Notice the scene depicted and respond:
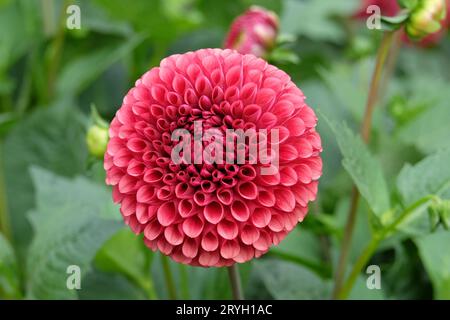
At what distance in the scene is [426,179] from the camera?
0.74 m

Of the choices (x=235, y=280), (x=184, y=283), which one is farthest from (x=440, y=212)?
(x=184, y=283)

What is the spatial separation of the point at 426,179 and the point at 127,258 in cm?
39

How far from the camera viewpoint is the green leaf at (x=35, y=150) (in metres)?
1.08

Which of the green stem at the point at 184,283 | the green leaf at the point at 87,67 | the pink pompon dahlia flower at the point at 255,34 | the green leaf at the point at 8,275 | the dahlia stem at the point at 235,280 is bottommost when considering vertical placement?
the dahlia stem at the point at 235,280

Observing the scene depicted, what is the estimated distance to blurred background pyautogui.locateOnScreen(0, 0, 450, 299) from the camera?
81 centimetres

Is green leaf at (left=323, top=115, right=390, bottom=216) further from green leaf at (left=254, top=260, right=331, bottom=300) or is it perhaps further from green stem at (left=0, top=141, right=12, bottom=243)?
green stem at (left=0, top=141, right=12, bottom=243)

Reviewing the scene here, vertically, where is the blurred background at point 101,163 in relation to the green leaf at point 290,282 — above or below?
above

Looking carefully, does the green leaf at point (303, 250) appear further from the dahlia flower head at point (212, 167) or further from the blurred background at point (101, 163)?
the dahlia flower head at point (212, 167)

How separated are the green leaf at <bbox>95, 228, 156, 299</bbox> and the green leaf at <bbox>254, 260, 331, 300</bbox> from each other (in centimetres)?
15

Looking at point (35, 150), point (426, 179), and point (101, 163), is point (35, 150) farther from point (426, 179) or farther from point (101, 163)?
point (426, 179)

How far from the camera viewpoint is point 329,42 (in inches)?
65.2

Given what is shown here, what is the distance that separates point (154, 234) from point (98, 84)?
792 mm

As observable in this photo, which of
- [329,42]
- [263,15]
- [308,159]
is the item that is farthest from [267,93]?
[329,42]

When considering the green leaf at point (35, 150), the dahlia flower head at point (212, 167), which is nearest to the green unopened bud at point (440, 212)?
the dahlia flower head at point (212, 167)
